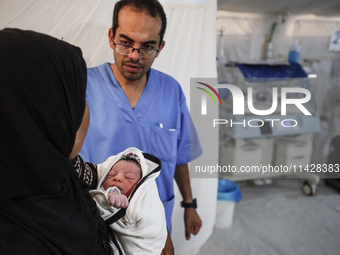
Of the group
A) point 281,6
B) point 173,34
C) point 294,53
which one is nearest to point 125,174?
point 173,34

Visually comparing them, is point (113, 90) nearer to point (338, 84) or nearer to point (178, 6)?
point (178, 6)

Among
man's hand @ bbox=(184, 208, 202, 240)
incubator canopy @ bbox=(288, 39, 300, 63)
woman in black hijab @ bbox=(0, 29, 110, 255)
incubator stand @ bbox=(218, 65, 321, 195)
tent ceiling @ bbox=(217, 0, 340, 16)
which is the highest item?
tent ceiling @ bbox=(217, 0, 340, 16)

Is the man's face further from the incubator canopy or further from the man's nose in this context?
the incubator canopy

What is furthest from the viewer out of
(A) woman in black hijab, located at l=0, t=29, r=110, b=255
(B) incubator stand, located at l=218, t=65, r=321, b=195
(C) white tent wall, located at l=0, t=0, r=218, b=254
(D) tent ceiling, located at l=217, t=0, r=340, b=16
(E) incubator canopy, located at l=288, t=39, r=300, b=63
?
(E) incubator canopy, located at l=288, t=39, r=300, b=63

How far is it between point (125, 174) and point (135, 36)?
0.47 m

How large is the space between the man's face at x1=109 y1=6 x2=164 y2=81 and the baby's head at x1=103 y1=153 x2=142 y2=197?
0.33 m

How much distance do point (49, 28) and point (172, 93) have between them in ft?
2.02

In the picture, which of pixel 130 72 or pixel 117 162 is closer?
pixel 117 162

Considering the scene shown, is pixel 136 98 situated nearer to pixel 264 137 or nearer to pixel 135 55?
pixel 135 55

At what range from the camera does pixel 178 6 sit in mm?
1370

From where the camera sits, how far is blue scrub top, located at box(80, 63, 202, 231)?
1048 mm

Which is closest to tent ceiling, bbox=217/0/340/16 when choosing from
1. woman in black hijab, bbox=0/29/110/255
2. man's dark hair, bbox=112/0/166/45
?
man's dark hair, bbox=112/0/166/45

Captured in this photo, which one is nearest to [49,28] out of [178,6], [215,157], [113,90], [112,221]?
[113,90]

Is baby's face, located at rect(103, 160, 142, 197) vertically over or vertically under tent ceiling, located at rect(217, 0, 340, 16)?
under
